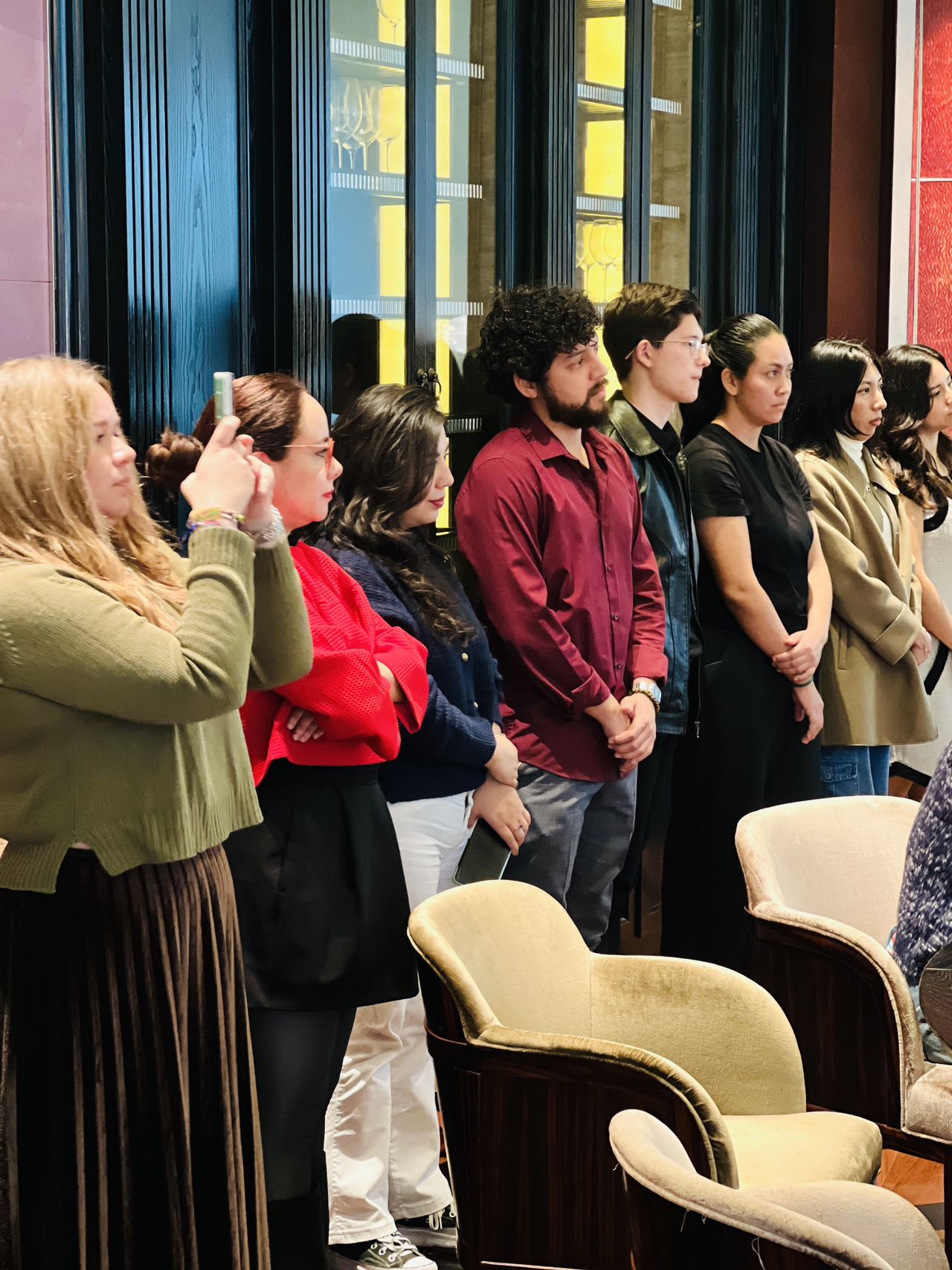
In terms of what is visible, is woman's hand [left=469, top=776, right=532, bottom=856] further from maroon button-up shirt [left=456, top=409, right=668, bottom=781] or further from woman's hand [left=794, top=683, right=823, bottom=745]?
woman's hand [left=794, top=683, right=823, bottom=745]

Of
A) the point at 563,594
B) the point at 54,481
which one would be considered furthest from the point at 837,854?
the point at 54,481

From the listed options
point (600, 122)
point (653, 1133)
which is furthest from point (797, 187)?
point (653, 1133)

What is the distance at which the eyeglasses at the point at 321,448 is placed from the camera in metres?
2.51

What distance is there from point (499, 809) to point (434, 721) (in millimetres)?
348

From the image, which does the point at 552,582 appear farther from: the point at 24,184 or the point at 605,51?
the point at 605,51

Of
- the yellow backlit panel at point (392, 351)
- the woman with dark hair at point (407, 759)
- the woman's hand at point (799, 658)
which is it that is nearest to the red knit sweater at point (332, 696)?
the woman with dark hair at point (407, 759)

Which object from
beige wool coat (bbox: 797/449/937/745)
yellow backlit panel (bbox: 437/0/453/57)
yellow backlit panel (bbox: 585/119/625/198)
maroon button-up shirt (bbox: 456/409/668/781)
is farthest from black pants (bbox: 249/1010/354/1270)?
yellow backlit panel (bbox: 585/119/625/198)

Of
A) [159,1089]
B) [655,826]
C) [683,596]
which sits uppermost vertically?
[683,596]

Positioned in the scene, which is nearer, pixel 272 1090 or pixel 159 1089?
pixel 159 1089

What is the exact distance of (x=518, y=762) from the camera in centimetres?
338

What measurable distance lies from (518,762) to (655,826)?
1.23 metres

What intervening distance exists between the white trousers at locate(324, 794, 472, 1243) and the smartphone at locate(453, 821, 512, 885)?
0.09 ft

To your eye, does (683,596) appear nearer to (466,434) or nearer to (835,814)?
(466,434)

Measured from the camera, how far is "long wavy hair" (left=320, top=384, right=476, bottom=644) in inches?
114
